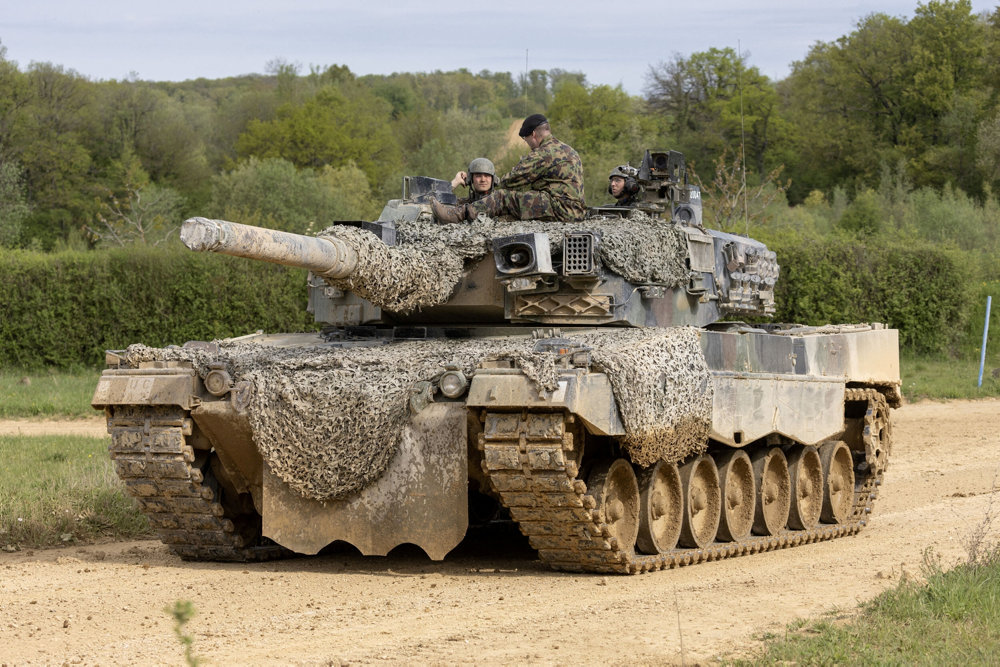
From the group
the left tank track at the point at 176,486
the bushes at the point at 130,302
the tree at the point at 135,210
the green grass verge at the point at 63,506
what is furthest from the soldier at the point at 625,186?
the tree at the point at 135,210

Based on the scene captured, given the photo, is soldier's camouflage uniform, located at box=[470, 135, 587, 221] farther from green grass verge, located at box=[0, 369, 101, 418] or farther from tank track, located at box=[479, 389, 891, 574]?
green grass verge, located at box=[0, 369, 101, 418]

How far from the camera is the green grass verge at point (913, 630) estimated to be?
264 inches

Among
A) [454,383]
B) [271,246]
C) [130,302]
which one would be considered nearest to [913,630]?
[454,383]

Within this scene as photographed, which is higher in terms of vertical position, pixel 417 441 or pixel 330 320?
pixel 330 320

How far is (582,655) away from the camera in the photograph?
23.8ft

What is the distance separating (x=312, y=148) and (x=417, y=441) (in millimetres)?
44412

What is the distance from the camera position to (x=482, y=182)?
487 inches

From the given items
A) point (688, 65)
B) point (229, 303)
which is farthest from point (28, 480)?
point (688, 65)

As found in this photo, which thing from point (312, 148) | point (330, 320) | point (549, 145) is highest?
point (312, 148)

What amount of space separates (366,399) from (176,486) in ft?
5.67

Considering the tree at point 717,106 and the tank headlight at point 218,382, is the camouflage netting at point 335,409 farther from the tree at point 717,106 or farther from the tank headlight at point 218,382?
the tree at point 717,106

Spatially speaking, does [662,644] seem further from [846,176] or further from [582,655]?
[846,176]

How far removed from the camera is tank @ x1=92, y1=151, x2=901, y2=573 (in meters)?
9.39

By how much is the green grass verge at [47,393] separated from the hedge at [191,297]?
0.43m
